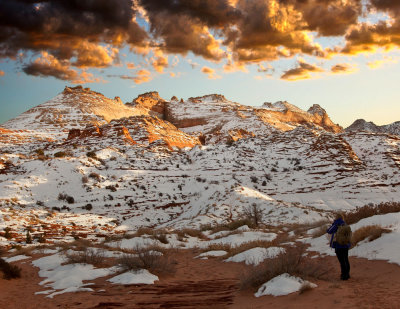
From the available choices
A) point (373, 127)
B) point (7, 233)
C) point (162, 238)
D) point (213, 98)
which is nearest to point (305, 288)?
point (162, 238)

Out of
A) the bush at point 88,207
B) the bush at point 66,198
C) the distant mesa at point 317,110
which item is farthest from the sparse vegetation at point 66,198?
the distant mesa at point 317,110

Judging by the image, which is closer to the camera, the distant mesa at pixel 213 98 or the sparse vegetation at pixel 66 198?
the sparse vegetation at pixel 66 198

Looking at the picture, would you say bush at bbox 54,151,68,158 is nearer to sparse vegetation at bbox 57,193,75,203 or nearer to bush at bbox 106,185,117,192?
bush at bbox 106,185,117,192

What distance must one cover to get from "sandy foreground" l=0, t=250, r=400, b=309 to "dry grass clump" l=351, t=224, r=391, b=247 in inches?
52.4

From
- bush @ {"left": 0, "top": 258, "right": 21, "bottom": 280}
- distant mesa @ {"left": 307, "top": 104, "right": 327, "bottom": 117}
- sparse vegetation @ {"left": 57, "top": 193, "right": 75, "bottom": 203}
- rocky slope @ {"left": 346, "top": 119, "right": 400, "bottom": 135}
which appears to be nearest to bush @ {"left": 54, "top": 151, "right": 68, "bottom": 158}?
sparse vegetation @ {"left": 57, "top": 193, "right": 75, "bottom": 203}

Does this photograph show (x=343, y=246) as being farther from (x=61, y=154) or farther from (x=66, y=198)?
(x=61, y=154)

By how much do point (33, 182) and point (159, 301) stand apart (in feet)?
104

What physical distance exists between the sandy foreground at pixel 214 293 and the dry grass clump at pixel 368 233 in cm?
133

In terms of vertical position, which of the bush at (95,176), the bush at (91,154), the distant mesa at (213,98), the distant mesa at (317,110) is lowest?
the bush at (95,176)

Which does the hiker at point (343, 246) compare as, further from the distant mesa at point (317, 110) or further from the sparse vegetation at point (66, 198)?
the distant mesa at point (317, 110)

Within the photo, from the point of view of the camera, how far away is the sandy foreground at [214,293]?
6.45 m

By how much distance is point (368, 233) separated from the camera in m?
11.8

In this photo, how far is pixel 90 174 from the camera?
39438mm

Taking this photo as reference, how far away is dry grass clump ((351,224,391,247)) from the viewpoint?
37.4 feet
